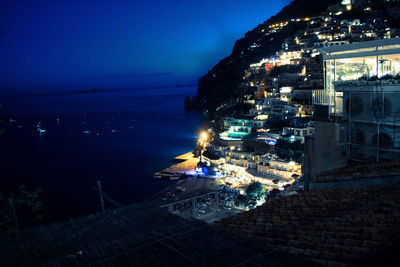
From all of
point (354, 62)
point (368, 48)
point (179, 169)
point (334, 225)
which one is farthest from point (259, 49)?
point (334, 225)

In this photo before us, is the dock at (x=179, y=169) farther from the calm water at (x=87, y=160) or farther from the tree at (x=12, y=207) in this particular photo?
the tree at (x=12, y=207)

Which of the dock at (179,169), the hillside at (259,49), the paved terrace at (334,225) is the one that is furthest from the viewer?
the hillside at (259,49)

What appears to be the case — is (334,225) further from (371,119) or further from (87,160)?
(87,160)

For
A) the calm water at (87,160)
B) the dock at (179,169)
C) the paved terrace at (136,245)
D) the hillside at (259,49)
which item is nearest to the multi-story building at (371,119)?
the paved terrace at (136,245)

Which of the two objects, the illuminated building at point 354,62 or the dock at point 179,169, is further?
the dock at point 179,169

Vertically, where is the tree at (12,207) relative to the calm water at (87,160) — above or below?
above

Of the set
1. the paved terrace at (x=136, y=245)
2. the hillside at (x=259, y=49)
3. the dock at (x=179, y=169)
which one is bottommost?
the dock at (x=179, y=169)
